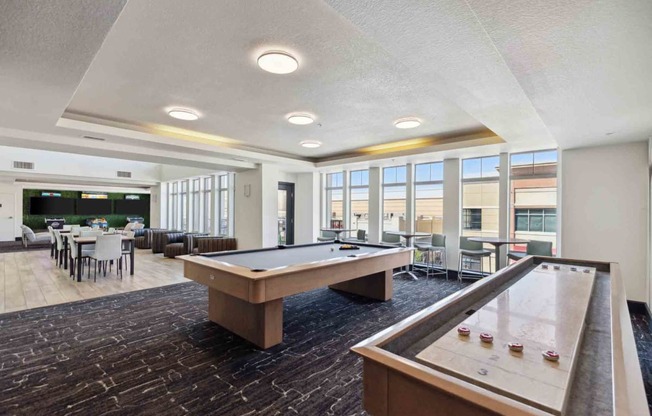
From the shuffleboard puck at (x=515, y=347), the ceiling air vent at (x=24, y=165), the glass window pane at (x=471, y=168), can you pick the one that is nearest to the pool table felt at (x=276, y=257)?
the shuffleboard puck at (x=515, y=347)

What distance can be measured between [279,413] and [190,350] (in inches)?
53.9

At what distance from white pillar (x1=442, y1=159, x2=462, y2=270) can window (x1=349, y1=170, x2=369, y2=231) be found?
229 centimetres

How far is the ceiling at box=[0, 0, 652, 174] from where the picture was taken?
180cm

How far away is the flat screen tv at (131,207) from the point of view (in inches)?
653

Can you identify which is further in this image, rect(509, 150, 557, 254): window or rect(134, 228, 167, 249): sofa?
rect(134, 228, 167, 249): sofa

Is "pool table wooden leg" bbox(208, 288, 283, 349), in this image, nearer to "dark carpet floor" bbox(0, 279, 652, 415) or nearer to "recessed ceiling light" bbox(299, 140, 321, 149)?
"dark carpet floor" bbox(0, 279, 652, 415)

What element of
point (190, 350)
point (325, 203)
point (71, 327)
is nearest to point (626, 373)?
point (190, 350)

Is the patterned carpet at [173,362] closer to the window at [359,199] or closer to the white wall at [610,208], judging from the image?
the white wall at [610,208]

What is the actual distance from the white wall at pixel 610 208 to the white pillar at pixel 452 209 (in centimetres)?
205

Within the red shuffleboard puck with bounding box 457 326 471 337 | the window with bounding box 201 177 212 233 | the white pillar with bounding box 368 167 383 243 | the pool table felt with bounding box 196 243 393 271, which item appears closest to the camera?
the red shuffleboard puck with bounding box 457 326 471 337

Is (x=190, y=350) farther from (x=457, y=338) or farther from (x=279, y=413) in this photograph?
(x=457, y=338)

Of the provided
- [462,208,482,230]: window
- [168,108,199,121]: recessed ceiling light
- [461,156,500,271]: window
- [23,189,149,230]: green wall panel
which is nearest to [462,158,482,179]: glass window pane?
[461,156,500,271]: window

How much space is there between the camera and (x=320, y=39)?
2500mm

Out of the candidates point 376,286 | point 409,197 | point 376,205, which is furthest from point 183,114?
point 409,197
